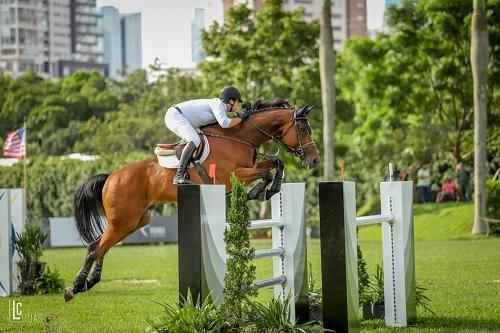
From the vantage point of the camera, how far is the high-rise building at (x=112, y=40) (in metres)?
158

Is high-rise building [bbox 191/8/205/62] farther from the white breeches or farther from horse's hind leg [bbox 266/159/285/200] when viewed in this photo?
horse's hind leg [bbox 266/159/285/200]

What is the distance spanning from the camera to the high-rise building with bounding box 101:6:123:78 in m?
158

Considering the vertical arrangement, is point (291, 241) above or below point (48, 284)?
above

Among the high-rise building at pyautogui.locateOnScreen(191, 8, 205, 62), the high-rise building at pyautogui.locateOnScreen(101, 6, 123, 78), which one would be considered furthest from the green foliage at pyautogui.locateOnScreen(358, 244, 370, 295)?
the high-rise building at pyautogui.locateOnScreen(101, 6, 123, 78)

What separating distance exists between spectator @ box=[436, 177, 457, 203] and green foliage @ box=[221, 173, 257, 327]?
924 inches

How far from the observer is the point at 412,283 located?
891cm

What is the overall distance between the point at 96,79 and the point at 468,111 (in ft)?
148

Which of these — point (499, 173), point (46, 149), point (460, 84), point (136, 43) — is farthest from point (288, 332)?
point (136, 43)

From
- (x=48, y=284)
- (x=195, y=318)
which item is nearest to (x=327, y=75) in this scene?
(x=48, y=284)

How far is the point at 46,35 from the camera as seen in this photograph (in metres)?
126

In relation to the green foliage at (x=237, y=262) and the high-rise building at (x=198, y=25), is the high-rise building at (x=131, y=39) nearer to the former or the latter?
the high-rise building at (x=198, y=25)

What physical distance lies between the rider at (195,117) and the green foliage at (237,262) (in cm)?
233

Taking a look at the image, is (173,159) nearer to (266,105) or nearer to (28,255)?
(266,105)

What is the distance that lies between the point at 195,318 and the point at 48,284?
273 inches
